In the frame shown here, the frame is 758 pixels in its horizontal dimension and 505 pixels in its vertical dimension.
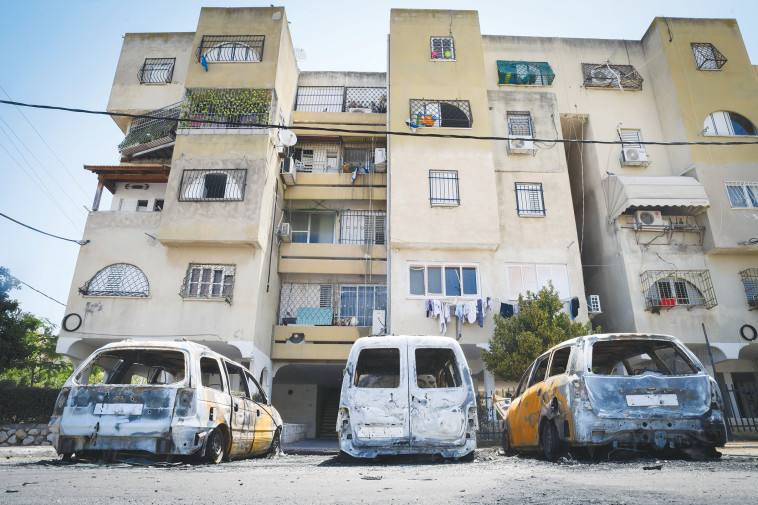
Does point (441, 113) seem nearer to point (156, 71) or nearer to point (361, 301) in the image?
point (361, 301)

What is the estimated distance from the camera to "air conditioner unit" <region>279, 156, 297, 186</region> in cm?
1975

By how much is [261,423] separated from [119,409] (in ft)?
9.49

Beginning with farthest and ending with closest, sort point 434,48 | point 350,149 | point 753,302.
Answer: point 350,149
point 434,48
point 753,302

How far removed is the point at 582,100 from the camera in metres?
21.2

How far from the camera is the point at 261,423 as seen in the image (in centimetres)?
850

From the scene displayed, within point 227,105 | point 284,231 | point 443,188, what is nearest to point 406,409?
point 443,188

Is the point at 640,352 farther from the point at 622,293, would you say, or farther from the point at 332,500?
the point at 622,293

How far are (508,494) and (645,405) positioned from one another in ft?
9.20

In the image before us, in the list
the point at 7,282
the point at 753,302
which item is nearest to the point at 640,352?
the point at 753,302

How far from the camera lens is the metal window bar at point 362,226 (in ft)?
68.5

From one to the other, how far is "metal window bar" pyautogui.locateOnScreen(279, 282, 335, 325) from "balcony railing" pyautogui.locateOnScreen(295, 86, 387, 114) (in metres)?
8.89

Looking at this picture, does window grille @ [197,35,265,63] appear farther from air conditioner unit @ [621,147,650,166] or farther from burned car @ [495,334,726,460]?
burned car @ [495,334,726,460]

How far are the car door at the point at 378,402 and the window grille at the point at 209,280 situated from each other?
1053 cm

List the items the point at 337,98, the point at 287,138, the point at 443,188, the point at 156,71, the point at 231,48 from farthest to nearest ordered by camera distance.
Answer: the point at 337,98
the point at 156,71
the point at 231,48
the point at 287,138
the point at 443,188
